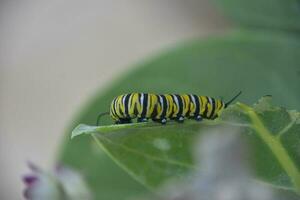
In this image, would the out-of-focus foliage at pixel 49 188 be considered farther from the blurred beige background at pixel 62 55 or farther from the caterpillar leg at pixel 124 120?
the blurred beige background at pixel 62 55

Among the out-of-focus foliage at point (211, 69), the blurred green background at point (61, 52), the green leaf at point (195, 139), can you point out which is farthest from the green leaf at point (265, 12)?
the blurred green background at point (61, 52)

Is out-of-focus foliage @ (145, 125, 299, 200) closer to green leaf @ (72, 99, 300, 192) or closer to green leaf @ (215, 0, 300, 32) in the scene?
green leaf @ (72, 99, 300, 192)

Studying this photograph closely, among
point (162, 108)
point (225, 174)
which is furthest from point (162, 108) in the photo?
point (225, 174)

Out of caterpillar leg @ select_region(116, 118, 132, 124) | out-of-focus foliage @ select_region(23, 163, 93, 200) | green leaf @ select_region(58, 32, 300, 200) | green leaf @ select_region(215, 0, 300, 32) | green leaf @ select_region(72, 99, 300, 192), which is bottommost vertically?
out-of-focus foliage @ select_region(23, 163, 93, 200)

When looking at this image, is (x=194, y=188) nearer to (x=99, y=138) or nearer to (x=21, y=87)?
(x=99, y=138)

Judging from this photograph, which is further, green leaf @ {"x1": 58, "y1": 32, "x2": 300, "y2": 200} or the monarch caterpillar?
green leaf @ {"x1": 58, "y1": 32, "x2": 300, "y2": 200}

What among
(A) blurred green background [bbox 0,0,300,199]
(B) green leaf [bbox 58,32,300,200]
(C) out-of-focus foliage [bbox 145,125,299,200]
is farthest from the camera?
(A) blurred green background [bbox 0,0,300,199]

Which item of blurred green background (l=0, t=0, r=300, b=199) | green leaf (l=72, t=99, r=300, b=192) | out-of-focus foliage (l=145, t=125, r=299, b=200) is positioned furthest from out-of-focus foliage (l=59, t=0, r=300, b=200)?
Answer: blurred green background (l=0, t=0, r=300, b=199)
